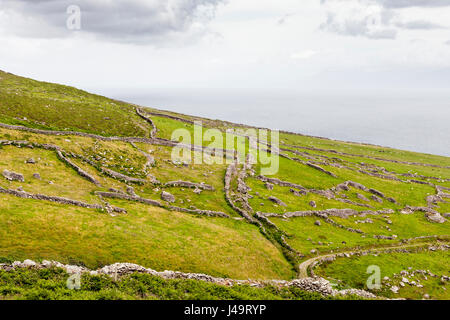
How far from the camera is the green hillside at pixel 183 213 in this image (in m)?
26.6

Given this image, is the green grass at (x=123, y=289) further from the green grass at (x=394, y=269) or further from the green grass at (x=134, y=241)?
the green grass at (x=394, y=269)

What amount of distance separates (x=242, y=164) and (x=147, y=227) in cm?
3487

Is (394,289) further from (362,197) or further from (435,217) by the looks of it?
(435,217)

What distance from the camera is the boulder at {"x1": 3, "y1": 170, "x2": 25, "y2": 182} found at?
32.9 m

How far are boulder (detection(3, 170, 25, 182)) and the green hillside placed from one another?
0.62 feet

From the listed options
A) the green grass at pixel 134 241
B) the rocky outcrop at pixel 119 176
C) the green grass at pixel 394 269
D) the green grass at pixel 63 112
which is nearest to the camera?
the green grass at pixel 134 241

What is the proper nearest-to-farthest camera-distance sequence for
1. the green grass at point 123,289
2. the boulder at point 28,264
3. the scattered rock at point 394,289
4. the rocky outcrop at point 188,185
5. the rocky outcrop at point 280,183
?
the green grass at point 123,289
the boulder at point 28,264
the scattered rock at point 394,289
the rocky outcrop at point 188,185
the rocky outcrop at point 280,183

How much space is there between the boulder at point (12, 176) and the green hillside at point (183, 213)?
0.62 feet

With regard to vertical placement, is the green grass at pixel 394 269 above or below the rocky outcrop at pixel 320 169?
below

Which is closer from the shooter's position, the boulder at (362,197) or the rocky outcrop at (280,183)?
the boulder at (362,197)

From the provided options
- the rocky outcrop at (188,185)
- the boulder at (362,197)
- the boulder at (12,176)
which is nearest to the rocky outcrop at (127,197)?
the rocky outcrop at (188,185)

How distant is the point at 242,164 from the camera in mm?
64000
